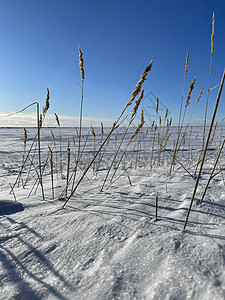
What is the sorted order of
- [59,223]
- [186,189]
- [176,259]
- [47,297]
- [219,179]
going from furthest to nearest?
[219,179] → [186,189] → [59,223] → [176,259] → [47,297]

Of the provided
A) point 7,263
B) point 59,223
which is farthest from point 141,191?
point 7,263

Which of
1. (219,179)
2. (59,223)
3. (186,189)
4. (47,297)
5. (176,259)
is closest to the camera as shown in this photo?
(47,297)

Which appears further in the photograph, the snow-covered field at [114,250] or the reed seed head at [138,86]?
the reed seed head at [138,86]

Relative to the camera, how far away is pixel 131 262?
0.62 meters

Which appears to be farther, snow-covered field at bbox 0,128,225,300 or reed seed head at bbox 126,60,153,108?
reed seed head at bbox 126,60,153,108

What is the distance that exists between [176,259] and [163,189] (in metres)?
0.78

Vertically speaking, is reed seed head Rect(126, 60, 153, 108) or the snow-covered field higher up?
reed seed head Rect(126, 60, 153, 108)

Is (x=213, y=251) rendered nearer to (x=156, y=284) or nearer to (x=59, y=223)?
(x=156, y=284)

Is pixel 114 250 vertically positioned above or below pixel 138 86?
below

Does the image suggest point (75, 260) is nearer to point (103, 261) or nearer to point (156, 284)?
point (103, 261)

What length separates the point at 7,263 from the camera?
25.0 inches

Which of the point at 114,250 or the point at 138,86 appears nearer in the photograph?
the point at 114,250

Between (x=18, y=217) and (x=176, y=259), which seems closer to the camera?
(x=176, y=259)

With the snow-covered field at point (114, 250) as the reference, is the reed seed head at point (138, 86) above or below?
above
